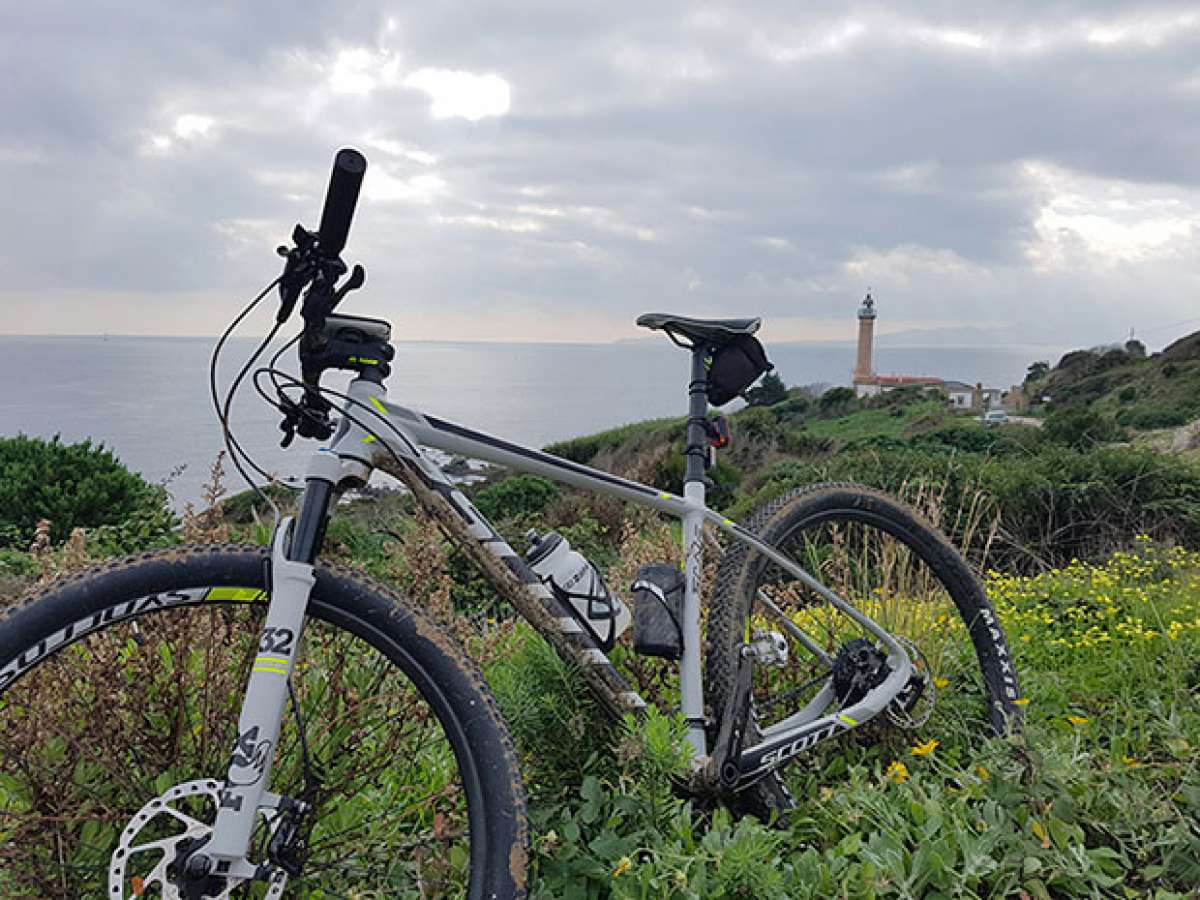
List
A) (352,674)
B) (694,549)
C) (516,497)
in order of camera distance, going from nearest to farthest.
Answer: (352,674)
(694,549)
(516,497)

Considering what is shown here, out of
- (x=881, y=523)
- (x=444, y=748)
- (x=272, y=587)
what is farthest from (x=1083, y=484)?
(x=272, y=587)

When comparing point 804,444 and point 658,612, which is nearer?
point 658,612

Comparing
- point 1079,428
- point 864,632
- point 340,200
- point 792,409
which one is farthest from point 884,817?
point 792,409

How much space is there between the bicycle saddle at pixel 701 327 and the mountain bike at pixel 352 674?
0.03 ft

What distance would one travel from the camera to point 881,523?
110 inches

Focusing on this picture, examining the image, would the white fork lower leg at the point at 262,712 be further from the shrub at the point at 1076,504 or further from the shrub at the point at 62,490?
the shrub at the point at 62,490

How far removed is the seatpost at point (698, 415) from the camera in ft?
7.76

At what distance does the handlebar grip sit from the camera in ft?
4.82

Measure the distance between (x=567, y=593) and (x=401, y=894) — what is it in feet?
2.74

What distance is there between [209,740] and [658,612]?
107cm

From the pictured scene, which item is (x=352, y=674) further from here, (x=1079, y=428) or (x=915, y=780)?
(x=1079, y=428)

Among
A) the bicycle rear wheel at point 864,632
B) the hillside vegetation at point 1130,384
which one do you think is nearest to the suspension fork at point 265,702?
the bicycle rear wheel at point 864,632

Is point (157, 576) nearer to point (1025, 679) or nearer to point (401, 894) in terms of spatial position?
point (401, 894)

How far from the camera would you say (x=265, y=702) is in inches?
61.1
